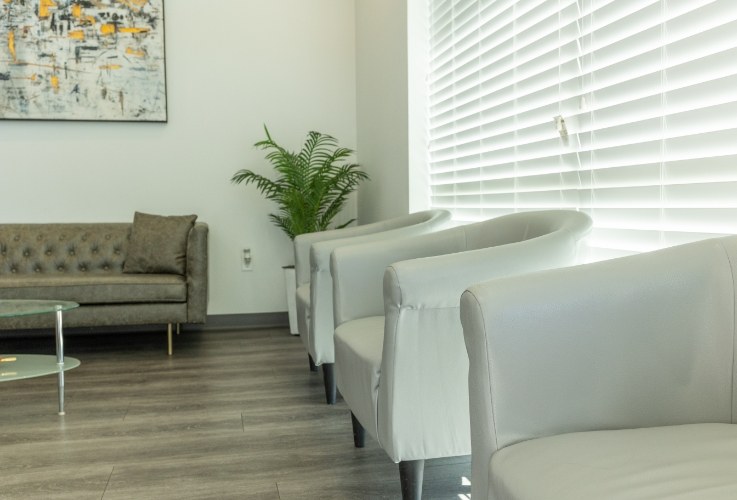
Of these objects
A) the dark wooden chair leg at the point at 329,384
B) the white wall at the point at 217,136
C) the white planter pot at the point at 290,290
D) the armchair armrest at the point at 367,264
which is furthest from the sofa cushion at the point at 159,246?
the armchair armrest at the point at 367,264

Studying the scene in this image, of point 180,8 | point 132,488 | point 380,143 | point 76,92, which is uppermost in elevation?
point 180,8

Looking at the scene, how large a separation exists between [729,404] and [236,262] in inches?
170

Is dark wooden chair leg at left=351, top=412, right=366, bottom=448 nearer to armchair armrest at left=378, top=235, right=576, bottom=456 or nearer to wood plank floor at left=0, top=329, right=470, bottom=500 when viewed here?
wood plank floor at left=0, top=329, right=470, bottom=500

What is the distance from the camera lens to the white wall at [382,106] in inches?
163

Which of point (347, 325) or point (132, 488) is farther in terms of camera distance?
point (347, 325)

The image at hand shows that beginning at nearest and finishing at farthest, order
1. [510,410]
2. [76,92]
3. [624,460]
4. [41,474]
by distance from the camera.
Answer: [624,460] < [510,410] < [41,474] < [76,92]

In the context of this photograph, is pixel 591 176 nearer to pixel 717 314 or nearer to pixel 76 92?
pixel 717 314

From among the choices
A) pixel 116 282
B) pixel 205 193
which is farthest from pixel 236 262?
pixel 116 282

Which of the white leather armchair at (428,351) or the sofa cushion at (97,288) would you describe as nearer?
the white leather armchair at (428,351)

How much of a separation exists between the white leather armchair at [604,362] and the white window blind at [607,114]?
383 mm

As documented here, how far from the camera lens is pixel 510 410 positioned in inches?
49.5

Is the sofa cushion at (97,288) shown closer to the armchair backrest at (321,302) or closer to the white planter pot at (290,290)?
the white planter pot at (290,290)

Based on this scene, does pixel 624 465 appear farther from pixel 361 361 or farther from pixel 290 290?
pixel 290 290

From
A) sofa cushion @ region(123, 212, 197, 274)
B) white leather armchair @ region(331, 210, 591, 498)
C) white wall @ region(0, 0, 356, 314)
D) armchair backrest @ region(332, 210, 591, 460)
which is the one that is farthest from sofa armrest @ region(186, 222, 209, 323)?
armchair backrest @ region(332, 210, 591, 460)
